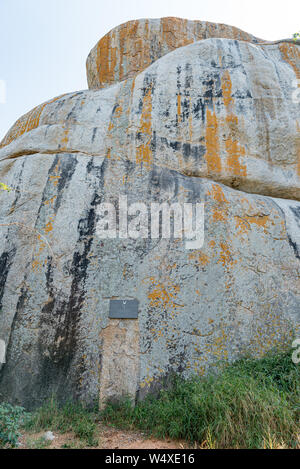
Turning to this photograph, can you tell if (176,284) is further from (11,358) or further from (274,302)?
(11,358)

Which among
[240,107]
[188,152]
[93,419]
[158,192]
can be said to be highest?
[240,107]

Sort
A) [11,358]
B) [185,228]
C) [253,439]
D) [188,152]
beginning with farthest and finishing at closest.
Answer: [188,152] < [185,228] < [11,358] < [253,439]

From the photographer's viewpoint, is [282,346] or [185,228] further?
[185,228]

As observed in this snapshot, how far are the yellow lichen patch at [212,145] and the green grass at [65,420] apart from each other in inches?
146

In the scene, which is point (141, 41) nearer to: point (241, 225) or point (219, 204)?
point (219, 204)

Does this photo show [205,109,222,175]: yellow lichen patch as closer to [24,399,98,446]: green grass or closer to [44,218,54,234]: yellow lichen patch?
[44,218,54,234]: yellow lichen patch

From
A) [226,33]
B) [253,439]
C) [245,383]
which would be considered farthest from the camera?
[226,33]

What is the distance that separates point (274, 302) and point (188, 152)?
2.62m

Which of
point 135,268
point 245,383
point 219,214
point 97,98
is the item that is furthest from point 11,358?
point 97,98

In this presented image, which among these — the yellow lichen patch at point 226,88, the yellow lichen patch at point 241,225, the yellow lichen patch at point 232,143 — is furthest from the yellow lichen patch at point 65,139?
the yellow lichen patch at point 241,225

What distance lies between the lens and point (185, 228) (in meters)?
4.42

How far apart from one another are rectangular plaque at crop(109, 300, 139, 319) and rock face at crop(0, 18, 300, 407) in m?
0.07

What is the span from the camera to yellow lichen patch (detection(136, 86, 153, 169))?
4.93 meters

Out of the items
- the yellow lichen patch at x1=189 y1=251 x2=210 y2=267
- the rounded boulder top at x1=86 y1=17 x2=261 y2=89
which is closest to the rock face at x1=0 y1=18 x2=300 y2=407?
the yellow lichen patch at x1=189 y1=251 x2=210 y2=267
